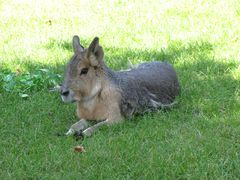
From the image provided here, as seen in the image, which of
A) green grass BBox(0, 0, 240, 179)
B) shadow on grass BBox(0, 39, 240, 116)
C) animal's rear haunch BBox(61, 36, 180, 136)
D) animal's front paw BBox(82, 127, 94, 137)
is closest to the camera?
green grass BBox(0, 0, 240, 179)

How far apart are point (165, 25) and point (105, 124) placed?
10.7ft

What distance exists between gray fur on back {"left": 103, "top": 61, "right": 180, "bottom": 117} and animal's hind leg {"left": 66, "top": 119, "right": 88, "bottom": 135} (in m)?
0.38

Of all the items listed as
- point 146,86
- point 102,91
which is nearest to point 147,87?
point 146,86

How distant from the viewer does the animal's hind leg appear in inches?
198

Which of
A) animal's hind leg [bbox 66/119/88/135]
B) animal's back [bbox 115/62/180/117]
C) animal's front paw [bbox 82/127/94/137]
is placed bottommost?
animal's hind leg [bbox 66/119/88/135]

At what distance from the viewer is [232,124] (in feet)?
16.4

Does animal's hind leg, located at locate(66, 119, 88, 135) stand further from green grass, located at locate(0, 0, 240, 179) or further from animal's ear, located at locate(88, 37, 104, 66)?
animal's ear, located at locate(88, 37, 104, 66)

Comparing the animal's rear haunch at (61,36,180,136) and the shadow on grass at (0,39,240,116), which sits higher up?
the animal's rear haunch at (61,36,180,136)

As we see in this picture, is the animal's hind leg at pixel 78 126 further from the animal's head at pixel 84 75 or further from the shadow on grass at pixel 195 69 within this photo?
the shadow on grass at pixel 195 69

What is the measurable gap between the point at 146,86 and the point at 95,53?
2.38 feet

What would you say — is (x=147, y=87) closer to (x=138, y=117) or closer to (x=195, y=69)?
(x=138, y=117)

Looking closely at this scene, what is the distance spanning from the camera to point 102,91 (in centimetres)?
524

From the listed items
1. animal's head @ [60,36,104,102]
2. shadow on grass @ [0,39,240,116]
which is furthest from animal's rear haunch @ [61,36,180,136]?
shadow on grass @ [0,39,240,116]

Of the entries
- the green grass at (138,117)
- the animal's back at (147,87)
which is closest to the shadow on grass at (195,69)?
the green grass at (138,117)
